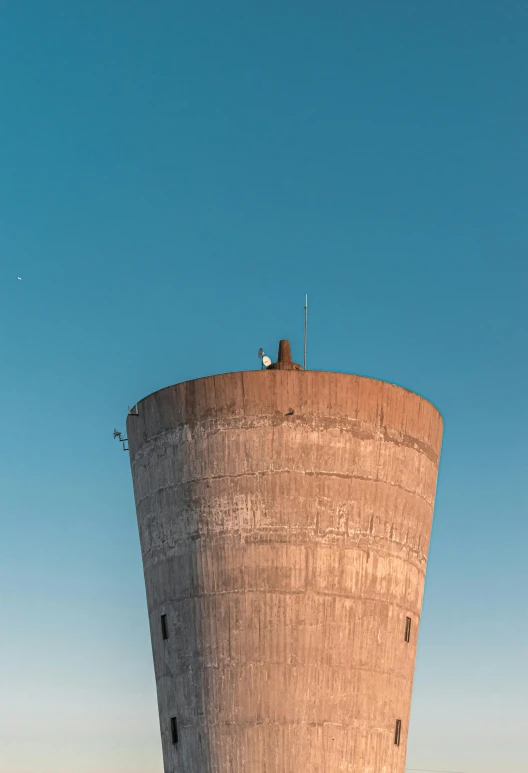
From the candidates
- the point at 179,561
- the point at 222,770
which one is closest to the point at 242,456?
the point at 179,561

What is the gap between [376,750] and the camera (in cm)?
3181

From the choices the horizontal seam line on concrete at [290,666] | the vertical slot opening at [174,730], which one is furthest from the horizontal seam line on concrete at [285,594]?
the vertical slot opening at [174,730]

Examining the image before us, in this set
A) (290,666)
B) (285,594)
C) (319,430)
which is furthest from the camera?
(319,430)

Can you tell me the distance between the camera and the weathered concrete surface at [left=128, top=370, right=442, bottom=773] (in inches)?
1230

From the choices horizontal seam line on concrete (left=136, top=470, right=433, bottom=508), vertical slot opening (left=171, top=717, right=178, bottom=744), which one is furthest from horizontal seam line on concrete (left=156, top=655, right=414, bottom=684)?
horizontal seam line on concrete (left=136, top=470, right=433, bottom=508)

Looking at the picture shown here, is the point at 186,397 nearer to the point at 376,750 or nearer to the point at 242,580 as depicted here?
the point at 242,580

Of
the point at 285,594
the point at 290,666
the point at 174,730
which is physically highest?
the point at 285,594

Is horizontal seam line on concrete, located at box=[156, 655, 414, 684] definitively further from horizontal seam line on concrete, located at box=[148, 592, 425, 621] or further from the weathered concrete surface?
horizontal seam line on concrete, located at box=[148, 592, 425, 621]

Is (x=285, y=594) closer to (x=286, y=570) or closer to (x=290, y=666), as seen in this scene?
(x=286, y=570)

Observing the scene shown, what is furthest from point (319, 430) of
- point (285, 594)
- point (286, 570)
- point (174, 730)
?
point (174, 730)

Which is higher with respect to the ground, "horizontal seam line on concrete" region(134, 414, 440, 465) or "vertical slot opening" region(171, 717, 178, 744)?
"horizontal seam line on concrete" region(134, 414, 440, 465)

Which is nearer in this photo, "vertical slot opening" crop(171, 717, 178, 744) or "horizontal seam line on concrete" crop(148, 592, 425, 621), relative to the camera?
"horizontal seam line on concrete" crop(148, 592, 425, 621)

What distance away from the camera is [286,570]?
1245 inches

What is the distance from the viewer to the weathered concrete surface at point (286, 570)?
31234mm
